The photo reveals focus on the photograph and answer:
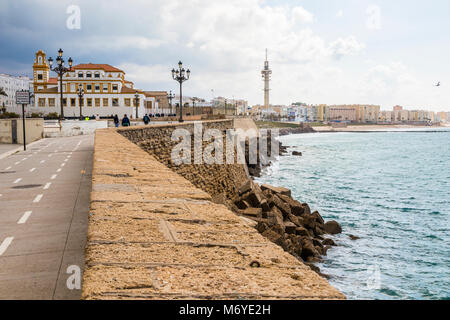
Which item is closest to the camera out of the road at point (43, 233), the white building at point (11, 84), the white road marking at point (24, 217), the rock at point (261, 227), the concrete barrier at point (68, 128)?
the road at point (43, 233)

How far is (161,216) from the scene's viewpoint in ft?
15.7

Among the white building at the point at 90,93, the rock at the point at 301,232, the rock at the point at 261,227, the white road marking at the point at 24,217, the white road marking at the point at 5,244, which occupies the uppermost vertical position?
the white building at the point at 90,93

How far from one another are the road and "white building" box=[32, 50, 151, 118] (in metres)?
70.7

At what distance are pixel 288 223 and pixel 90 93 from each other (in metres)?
75.9

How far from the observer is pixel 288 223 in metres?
16.7

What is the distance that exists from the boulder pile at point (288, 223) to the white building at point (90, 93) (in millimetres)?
66282

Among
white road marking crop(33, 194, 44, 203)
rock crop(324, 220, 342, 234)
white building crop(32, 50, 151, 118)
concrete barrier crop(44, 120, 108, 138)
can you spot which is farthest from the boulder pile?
white building crop(32, 50, 151, 118)

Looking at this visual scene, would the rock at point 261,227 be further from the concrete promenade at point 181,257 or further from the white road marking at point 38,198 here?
the concrete promenade at point 181,257

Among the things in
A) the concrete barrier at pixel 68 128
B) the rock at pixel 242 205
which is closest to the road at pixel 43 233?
the rock at pixel 242 205

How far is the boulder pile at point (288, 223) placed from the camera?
562 inches

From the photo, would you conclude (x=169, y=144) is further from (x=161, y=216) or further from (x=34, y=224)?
(x=161, y=216)

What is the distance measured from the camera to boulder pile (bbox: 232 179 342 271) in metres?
14.3

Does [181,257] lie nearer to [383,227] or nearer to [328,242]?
[328,242]

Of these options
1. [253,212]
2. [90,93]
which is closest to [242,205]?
[253,212]
